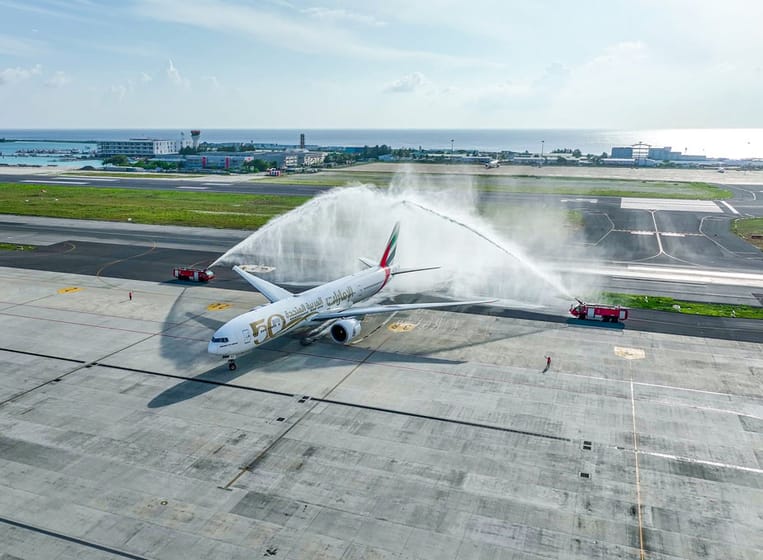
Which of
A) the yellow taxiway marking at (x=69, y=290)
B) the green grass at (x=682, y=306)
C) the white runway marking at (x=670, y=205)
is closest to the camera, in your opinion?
the green grass at (x=682, y=306)

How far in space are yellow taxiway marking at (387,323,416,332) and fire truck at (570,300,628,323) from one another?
18098 millimetres

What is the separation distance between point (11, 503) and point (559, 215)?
125m

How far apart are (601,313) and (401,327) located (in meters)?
21.7

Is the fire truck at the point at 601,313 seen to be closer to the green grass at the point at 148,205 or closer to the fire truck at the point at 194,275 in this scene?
the fire truck at the point at 194,275

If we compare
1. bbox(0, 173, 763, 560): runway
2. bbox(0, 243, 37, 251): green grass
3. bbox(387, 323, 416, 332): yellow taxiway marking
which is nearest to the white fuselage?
bbox(0, 173, 763, 560): runway

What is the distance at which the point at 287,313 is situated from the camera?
1918 inches

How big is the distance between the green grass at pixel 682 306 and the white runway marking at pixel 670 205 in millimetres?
88910

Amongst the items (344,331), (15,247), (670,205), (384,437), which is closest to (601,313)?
(344,331)

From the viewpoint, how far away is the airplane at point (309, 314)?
44.8 m

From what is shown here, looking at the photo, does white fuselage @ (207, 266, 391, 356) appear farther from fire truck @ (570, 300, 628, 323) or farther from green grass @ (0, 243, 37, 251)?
green grass @ (0, 243, 37, 251)

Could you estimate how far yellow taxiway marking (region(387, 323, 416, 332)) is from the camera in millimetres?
57062

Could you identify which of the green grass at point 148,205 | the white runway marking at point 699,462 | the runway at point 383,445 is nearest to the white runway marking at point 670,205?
the green grass at point 148,205

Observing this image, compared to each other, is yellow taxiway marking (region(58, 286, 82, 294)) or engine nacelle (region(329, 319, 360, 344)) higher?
engine nacelle (region(329, 319, 360, 344))

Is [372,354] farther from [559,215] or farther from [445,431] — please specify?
[559,215]
